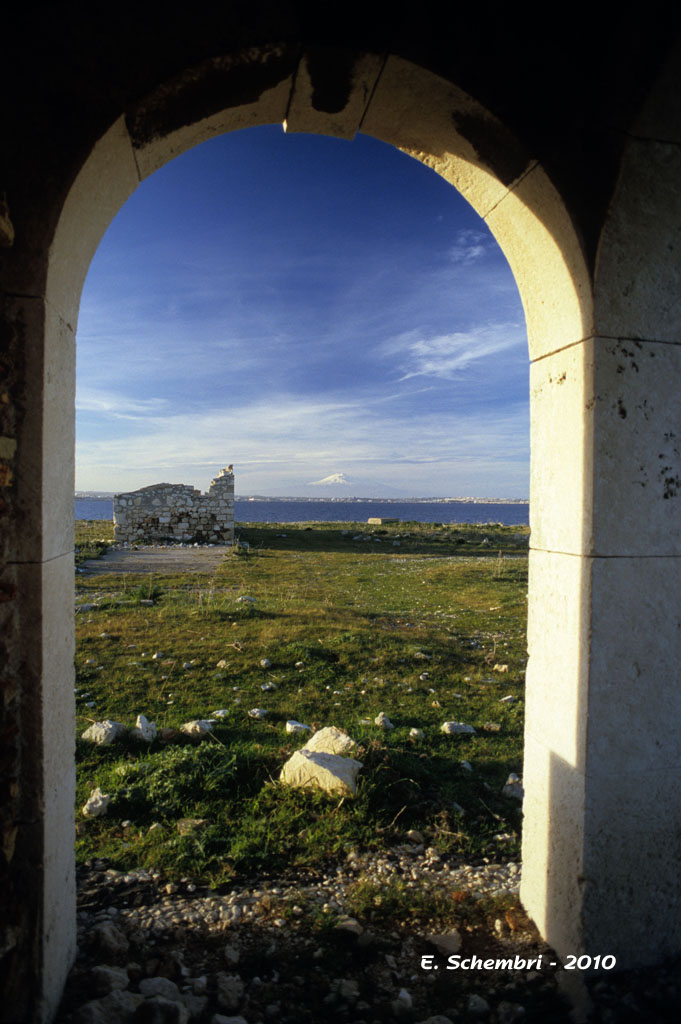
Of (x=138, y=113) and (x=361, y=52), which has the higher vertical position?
(x=361, y=52)

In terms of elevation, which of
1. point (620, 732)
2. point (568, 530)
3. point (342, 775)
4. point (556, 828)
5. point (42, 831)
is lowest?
point (342, 775)

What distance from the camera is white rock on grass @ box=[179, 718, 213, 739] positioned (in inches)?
157

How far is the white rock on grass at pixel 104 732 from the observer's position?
383 centimetres

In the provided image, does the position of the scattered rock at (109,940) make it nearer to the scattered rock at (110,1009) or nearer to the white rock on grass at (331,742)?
the scattered rock at (110,1009)

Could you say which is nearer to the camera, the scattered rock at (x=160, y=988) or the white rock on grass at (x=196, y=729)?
the scattered rock at (x=160, y=988)

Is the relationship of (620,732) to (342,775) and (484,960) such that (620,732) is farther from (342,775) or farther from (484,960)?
(342,775)

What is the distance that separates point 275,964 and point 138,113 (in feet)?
10.5

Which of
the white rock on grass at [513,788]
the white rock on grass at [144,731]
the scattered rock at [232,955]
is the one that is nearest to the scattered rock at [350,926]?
the scattered rock at [232,955]

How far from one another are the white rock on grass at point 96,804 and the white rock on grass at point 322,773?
0.98 m

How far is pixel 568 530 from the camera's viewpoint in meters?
2.26

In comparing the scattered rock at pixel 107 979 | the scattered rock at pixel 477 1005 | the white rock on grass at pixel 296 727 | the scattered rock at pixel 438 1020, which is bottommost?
the scattered rock at pixel 477 1005

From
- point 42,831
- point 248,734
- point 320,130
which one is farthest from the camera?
point 248,734

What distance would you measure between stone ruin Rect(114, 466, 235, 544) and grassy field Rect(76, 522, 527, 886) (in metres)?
8.67

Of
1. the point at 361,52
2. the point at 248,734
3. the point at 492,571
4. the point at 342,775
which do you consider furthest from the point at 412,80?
the point at 492,571
